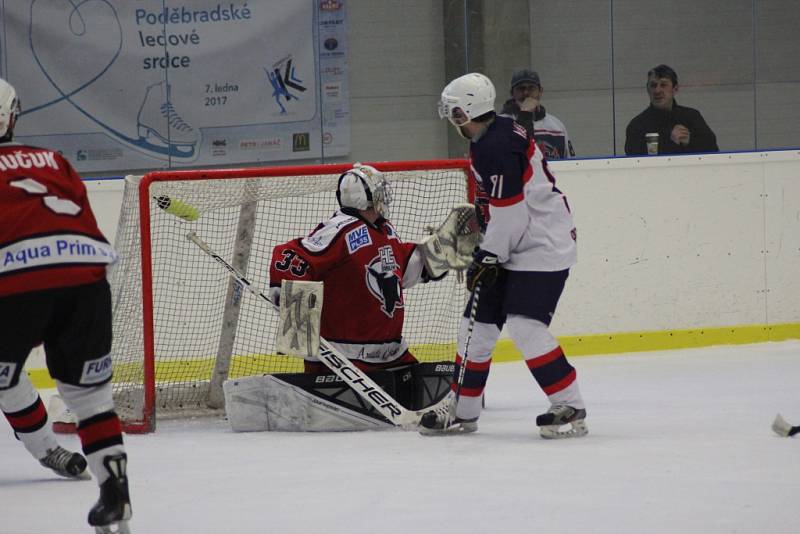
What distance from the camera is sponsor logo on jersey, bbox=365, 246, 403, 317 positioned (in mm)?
4258

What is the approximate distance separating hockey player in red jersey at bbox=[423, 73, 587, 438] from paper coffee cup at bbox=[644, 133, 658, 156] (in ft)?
7.51

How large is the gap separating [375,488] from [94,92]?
3569 millimetres

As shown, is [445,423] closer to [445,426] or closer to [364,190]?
[445,426]

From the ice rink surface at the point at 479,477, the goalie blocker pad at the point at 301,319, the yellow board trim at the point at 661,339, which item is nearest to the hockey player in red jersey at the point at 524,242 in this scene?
the ice rink surface at the point at 479,477

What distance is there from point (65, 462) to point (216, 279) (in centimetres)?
184

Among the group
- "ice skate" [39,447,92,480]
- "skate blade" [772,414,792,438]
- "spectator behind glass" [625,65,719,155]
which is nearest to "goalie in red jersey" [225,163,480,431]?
"ice skate" [39,447,92,480]

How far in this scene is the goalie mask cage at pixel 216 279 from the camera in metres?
4.50

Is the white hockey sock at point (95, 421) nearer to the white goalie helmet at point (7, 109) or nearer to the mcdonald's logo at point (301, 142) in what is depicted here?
the white goalie helmet at point (7, 109)

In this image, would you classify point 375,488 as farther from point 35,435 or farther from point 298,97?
point 298,97

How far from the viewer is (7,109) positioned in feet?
9.59

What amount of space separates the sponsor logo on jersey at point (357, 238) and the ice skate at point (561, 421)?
2.72ft

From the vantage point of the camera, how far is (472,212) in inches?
174

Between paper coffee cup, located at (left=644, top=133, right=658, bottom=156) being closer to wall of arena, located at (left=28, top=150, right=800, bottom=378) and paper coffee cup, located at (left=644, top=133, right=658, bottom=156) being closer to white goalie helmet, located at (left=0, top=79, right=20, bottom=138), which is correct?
wall of arena, located at (left=28, top=150, right=800, bottom=378)

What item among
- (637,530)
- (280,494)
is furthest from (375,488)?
(637,530)
